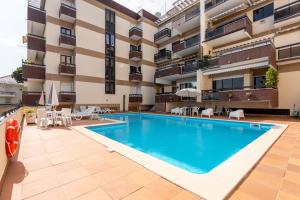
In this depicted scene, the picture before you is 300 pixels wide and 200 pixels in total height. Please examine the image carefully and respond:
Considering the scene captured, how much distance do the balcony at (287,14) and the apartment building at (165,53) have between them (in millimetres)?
68

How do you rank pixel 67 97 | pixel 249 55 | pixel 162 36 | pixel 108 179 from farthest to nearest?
1. pixel 162 36
2. pixel 67 97
3. pixel 249 55
4. pixel 108 179

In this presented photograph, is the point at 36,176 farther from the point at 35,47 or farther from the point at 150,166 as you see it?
the point at 35,47

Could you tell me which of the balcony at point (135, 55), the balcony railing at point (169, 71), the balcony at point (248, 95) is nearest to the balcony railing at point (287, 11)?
the balcony at point (248, 95)

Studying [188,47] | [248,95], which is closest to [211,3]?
[188,47]

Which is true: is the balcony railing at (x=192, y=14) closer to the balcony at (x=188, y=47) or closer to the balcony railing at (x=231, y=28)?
the balcony at (x=188, y=47)

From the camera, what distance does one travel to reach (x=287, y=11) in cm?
1334

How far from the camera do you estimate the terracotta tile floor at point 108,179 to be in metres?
2.70

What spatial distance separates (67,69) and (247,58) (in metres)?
17.4

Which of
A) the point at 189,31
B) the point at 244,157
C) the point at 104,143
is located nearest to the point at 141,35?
the point at 189,31

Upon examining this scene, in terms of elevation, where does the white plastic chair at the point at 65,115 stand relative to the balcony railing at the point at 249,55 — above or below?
below

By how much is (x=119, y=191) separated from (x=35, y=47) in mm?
19750

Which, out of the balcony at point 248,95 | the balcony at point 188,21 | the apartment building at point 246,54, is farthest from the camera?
the balcony at point 188,21

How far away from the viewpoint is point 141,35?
23.8 metres

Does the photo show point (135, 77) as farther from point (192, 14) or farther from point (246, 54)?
point (246, 54)
